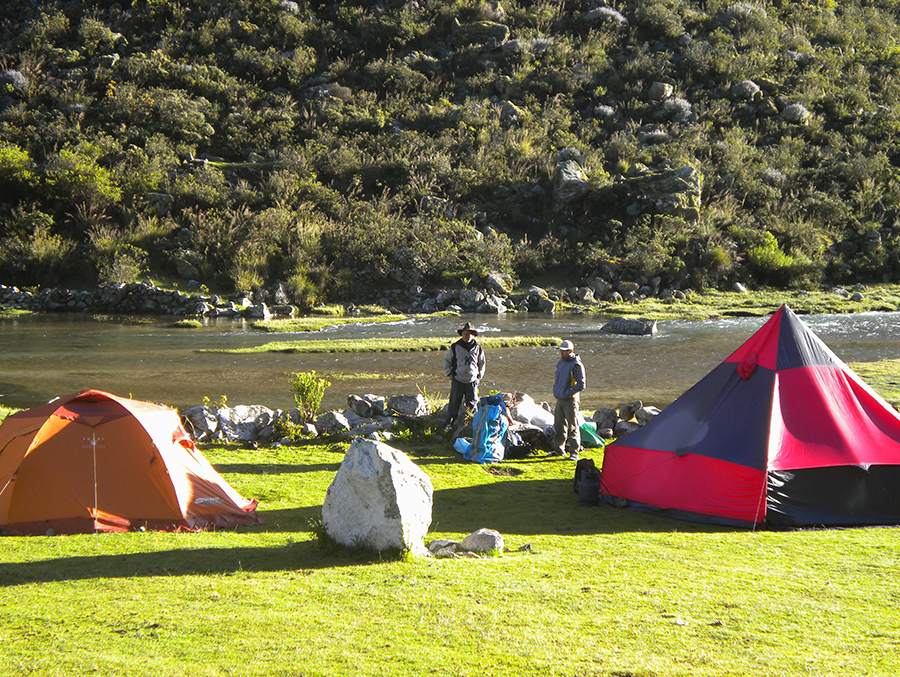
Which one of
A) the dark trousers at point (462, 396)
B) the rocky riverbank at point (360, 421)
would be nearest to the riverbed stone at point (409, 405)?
the rocky riverbank at point (360, 421)

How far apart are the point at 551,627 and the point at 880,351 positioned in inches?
850

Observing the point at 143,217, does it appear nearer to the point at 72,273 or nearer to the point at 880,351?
the point at 72,273

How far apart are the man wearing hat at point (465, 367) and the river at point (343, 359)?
11.6ft

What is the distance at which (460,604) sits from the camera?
17.9 ft

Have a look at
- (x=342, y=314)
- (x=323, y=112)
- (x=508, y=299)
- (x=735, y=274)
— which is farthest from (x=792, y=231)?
(x=323, y=112)

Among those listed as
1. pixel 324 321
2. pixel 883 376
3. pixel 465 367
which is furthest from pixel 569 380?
pixel 324 321

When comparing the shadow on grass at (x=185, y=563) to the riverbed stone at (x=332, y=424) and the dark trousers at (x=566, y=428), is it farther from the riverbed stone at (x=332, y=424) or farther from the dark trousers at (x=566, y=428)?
the dark trousers at (x=566, y=428)

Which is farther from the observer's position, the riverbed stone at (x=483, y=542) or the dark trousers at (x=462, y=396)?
the dark trousers at (x=462, y=396)

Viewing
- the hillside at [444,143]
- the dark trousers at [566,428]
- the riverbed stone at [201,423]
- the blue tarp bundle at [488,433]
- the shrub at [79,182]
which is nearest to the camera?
the blue tarp bundle at [488,433]

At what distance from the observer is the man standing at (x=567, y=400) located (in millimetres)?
11086

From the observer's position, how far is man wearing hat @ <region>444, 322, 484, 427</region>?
12.3 meters

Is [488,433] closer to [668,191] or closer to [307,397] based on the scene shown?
[307,397]

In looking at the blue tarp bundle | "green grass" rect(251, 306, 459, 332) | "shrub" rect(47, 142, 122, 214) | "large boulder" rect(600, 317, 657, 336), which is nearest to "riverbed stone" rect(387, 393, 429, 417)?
the blue tarp bundle

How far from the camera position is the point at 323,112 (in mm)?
51000
